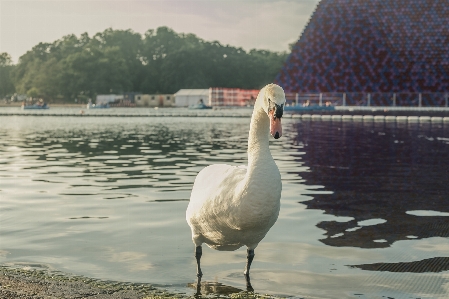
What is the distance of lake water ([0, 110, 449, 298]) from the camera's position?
662 centimetres

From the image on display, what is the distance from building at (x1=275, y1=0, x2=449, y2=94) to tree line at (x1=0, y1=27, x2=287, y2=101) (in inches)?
1670

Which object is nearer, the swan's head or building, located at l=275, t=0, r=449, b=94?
the swan's head

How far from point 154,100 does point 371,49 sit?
51.6 metres

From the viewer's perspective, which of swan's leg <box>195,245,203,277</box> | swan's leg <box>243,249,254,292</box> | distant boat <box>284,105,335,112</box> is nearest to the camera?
swan's leg <box>243,249,254,292</box>

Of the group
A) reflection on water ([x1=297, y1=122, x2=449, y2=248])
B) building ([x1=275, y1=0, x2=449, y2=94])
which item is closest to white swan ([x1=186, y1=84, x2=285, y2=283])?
reflection on water ([x1=297, y1=122, x2=449, y2=248])

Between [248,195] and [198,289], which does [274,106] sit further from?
[198,289]

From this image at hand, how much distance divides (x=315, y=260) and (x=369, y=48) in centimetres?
8612

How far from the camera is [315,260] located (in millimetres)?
7320

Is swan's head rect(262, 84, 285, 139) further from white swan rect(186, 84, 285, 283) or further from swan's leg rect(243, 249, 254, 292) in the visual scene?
swan's leg rect(243, 249, 254, 292)

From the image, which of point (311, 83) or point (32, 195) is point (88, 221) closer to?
point (32, 195)

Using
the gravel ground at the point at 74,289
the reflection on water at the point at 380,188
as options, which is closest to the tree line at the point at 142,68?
the reflection on water at the point at 380,188

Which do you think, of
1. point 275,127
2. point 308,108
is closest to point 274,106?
point 275,127

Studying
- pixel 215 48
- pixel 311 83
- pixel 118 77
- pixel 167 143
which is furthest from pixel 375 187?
pixel 215 48

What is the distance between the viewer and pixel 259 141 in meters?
5.50
